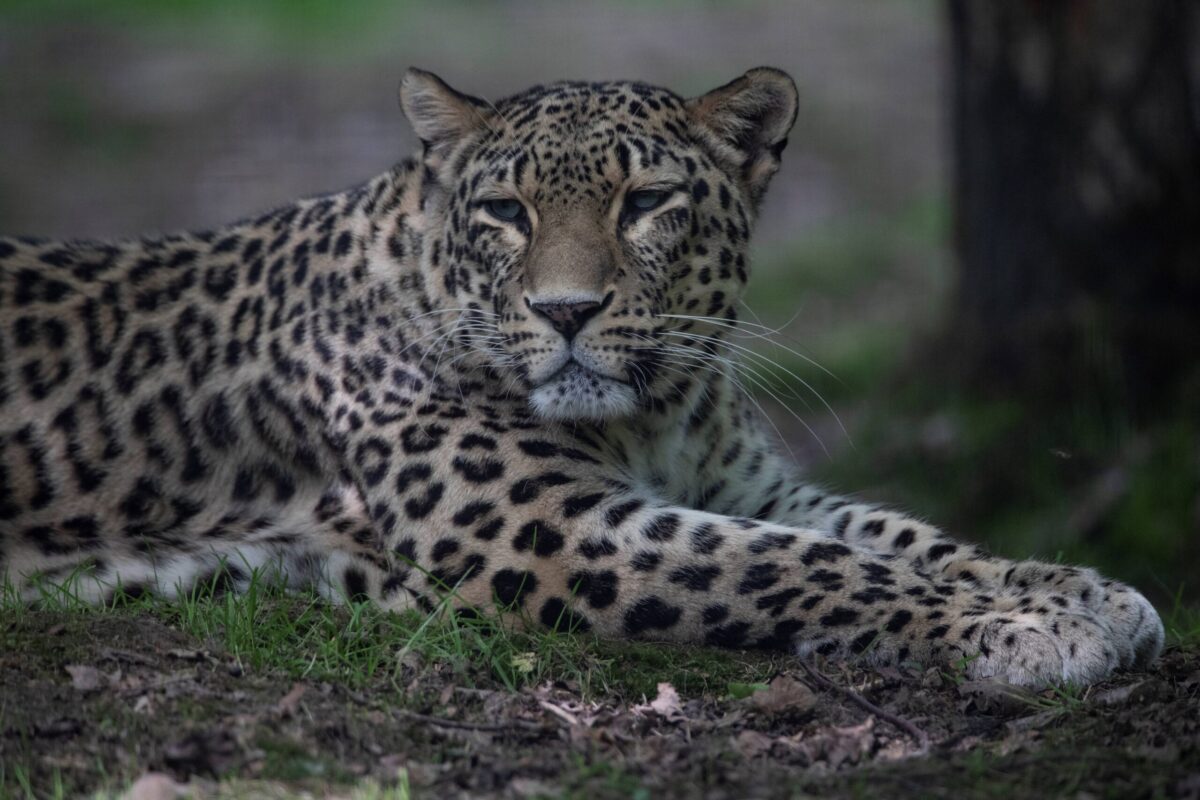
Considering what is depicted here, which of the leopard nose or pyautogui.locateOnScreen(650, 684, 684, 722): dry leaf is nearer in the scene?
pyautogui.locateOnScreen(650, 684, 684, 722): dry leaf

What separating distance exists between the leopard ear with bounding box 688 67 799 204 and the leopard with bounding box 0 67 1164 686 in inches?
0.6

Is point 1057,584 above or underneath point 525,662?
above

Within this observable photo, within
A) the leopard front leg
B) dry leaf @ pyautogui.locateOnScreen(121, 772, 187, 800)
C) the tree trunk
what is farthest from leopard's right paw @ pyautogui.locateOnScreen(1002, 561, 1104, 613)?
the tree trunk

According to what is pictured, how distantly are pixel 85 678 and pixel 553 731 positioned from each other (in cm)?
166

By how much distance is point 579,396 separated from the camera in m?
6.50

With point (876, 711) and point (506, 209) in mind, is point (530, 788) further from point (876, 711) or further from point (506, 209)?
point (506, 209)

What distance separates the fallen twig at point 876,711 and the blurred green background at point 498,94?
6.12 m

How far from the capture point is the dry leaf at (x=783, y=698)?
18.6ft

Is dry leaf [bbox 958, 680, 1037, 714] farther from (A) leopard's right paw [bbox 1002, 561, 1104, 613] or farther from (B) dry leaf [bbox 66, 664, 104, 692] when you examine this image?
(B) dry leaf [bbox 66, 664, 104, 692]

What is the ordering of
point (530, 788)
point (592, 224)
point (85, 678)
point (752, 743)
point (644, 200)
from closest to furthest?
point (530, 788) < point (752, 743) < point (85, 678) < point (592, 224) < point (644, 200)

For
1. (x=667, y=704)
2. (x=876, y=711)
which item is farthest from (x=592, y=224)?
(x=876, y=711)

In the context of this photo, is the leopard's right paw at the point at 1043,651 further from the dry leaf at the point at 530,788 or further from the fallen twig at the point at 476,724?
the dry leaf at the point at 530,788

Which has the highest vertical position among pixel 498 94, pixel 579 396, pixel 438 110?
pixel 438 110

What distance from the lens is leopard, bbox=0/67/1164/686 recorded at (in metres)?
6.29
